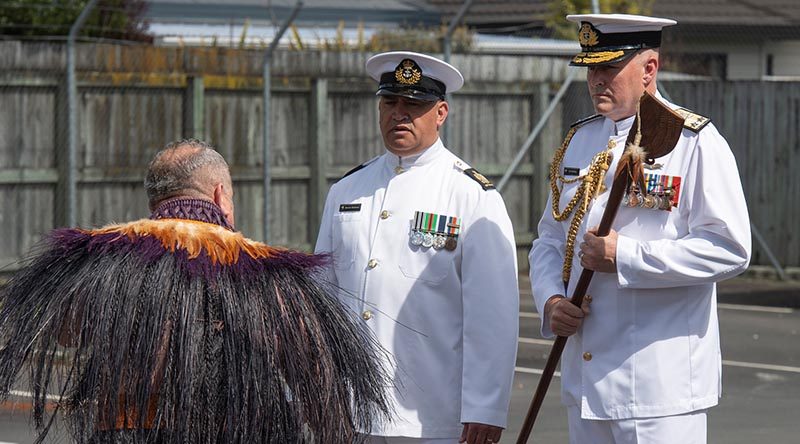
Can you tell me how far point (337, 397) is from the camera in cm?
327

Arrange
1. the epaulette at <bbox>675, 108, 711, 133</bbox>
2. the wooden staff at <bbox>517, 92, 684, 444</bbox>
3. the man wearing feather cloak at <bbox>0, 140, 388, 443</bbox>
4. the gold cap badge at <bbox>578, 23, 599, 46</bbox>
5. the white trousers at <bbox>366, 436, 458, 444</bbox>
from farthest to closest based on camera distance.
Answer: the white trousers at <bbox>366, 436, 458, 444</bbox>
the gold cap badge at <bbox>578, 23, 599, 46</bbox>
the epaulette at <bbox>675, 108, 711, 133</bbox>
the wooden staff at <bbox>517, 92, 684, 444</bbox>
the man wearing feather cloak at <bbox>0, 140, 388, 443</bbox>

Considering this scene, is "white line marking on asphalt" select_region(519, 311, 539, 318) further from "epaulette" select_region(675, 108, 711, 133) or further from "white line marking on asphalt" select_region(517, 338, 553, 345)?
"epaulette" select_region(675, 108, 711, 133)

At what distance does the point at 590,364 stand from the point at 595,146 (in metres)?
0.72

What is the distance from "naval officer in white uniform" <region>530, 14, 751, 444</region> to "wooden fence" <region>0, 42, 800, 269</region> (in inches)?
302

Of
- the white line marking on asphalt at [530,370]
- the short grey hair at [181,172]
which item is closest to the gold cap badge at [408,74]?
the short grey hair at [181,172]

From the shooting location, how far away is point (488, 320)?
4.23 metres

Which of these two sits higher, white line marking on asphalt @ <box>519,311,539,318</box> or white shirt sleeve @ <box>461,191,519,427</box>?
white shirt sleeve @ <box>461,191,519,427</box>

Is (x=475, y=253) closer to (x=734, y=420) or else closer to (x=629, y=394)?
(x=629, y=394)

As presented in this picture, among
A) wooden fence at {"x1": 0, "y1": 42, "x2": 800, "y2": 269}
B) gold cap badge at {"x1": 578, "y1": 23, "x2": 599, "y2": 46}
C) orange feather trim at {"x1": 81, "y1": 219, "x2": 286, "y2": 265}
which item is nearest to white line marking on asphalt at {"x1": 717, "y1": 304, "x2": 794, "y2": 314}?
wooden fence at {"x1": 0, "y1": 42, "x2": 800, "y2": 269}

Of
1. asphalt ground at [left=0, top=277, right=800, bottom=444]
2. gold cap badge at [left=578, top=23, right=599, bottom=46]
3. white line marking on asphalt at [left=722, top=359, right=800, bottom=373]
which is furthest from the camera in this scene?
white line marking on asphalt at [left=722, top=359, right=800, bottom=373]

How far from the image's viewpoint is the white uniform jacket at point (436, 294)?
4219 mm

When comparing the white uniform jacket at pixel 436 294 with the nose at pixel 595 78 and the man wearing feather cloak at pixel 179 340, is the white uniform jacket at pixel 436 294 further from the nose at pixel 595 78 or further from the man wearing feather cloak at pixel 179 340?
the man wearing feather cloak at pixel 179 340

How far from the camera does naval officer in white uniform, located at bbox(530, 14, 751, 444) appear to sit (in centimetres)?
384

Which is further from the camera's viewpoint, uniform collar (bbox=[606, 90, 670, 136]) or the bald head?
uniform collar (bbox=[606, 90, 670, 136])
